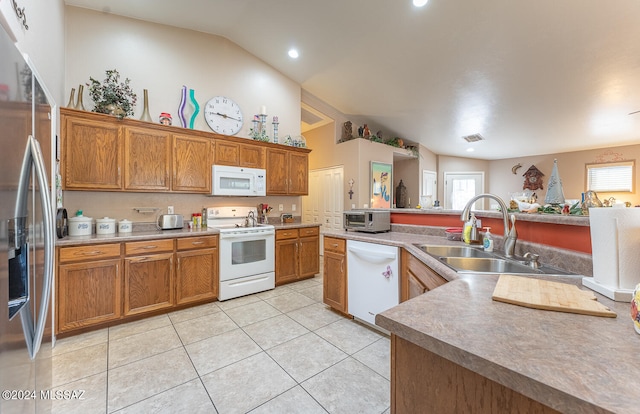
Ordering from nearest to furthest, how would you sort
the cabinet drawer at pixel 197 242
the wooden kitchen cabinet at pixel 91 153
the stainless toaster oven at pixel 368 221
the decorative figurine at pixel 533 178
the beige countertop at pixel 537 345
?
the beige countertop at pixel 537 345
the wooden kitchen cabinet at pixel 91 153
the stainless toaster oven at pixel 368 221
the cabinet drawer at pixel 197 242
the decorative figurine at pixel 533 178

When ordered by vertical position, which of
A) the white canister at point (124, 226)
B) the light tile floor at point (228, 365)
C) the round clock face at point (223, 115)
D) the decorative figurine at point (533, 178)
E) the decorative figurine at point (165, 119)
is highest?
the round clock face at point (223, 115)

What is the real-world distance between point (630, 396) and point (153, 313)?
3426 millimetres

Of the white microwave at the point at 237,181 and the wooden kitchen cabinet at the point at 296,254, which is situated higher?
the white microwave at the point at 237,181

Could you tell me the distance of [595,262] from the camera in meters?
1.00

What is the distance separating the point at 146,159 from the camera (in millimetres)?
2971

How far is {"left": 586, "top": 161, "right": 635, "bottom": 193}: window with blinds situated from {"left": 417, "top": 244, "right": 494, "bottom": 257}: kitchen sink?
6560 mm

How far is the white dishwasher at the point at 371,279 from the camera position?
2225mm

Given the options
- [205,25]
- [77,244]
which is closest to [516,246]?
[77,244]

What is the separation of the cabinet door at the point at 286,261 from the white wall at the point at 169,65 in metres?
1.88

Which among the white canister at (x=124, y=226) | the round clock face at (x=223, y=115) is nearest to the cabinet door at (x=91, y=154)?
the white canister at (x=124, y=226)

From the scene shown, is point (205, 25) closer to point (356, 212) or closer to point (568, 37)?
point (356, 212)

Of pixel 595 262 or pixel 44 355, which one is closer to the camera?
pixel 595 262

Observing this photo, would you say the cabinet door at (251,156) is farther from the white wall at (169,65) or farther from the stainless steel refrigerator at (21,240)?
the stainless steel refrigerator at (21,240)

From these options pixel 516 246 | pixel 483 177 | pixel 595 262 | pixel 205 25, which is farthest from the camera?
pixel 483 177
